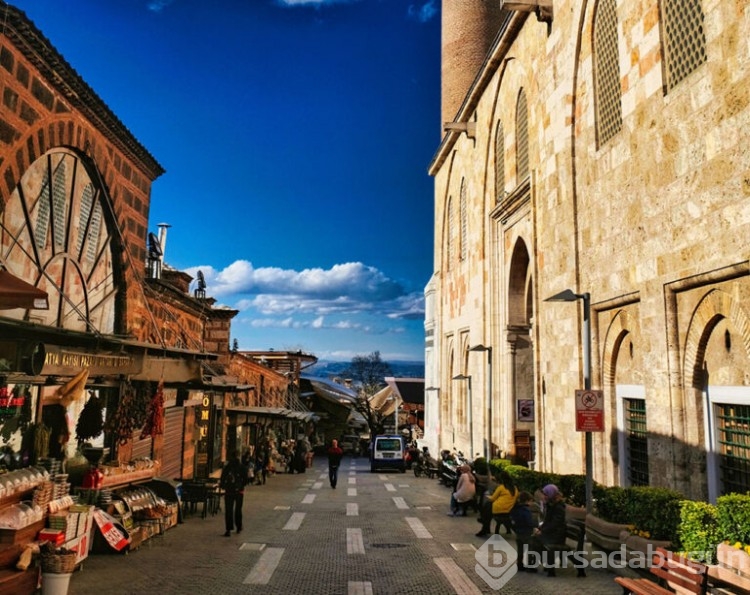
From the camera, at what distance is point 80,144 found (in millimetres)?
11625

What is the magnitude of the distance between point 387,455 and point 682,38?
2333cm

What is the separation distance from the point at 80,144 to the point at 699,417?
1220 centimetres

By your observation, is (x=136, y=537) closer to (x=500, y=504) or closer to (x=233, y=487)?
(x=233, y=487)

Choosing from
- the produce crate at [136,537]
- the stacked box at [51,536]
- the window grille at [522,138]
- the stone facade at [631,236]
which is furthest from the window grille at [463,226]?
the stacked box at [51,536]

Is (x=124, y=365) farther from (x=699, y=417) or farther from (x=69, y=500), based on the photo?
(x=699, y=417)

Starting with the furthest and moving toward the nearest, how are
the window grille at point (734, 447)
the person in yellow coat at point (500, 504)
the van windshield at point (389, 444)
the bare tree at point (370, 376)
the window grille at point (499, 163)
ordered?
the bare tree at point (370, 376), the van windshield at point (389, 444), the window grille at point (499, 163), the person in yellow coat at point (500, 504), the window grille at point (734, 447)

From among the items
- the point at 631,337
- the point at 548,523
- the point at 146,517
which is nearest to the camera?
the point at 548,523

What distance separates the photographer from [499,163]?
79.0 feet

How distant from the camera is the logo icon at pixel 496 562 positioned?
29.4 ft

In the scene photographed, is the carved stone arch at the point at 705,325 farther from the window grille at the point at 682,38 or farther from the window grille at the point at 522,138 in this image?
the window grille at the point at 522,138

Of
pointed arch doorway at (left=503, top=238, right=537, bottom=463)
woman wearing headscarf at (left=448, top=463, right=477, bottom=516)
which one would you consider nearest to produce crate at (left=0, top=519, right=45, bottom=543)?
woman wearing headscarf at (left=448, top=463, right=477, bottom=516)

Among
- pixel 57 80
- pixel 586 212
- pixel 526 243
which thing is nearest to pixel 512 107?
pixel 526 243

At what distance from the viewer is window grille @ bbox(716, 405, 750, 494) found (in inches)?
360

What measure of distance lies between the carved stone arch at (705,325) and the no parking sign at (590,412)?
157 cm
